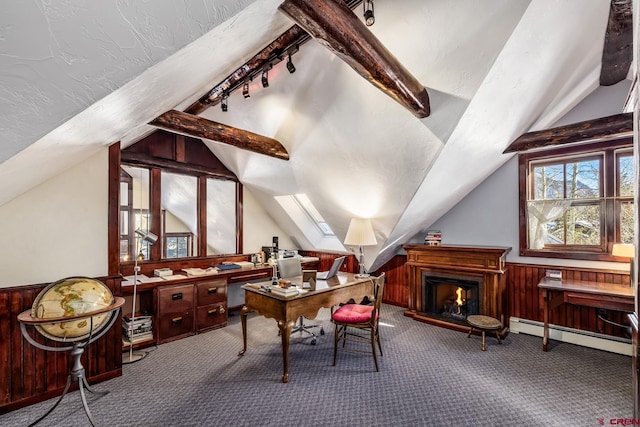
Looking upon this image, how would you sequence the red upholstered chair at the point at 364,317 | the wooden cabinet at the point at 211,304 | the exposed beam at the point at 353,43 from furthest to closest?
the wooden cabinet at the point at 211,304 < the red upholstered chair at the point at 364,317 < the exposed beam at the point at 353,43

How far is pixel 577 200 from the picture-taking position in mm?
3332

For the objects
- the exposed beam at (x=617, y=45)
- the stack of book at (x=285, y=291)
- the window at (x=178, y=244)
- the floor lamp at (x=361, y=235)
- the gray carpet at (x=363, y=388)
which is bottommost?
the gray carpet at (x=363, y=388)

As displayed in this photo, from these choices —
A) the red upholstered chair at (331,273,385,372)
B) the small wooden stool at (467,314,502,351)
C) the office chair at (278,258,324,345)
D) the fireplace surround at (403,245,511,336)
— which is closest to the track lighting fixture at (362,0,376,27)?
the red upholstered chair at (331,273,385,372)

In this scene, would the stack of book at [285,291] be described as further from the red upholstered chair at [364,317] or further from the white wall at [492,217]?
the white wall at [492,217]

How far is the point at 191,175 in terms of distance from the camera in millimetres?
4164

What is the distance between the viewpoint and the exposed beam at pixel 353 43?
136cm

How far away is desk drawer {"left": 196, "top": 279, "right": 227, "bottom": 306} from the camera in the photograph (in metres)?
3.58

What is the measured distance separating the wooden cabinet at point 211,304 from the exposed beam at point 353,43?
10.4 ft

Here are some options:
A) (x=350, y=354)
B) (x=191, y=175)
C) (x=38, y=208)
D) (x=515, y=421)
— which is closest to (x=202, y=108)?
(x=191, y=175)

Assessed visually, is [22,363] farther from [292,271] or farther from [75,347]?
[292,271]

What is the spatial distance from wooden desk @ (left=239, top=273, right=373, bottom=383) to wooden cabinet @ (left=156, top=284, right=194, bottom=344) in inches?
37.5

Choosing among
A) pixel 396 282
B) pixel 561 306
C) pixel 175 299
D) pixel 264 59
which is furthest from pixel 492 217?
pixel 175 299

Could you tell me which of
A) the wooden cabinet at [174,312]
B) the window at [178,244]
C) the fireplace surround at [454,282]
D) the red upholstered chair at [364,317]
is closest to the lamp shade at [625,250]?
the fireplace surround at [454,282]

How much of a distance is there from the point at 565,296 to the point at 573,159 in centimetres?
168
